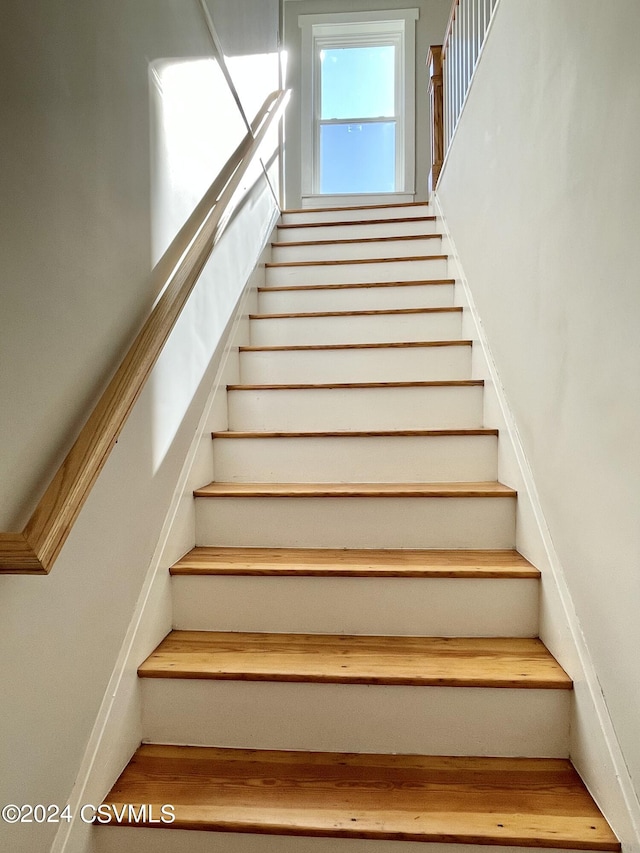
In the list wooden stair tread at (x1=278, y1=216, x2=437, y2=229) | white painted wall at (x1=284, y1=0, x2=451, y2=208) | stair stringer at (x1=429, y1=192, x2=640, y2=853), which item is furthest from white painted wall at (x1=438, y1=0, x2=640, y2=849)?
white painted wall at (x1=284, y1=0, x2=451, y2=208)

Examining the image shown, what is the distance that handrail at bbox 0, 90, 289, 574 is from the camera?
82 centimetres

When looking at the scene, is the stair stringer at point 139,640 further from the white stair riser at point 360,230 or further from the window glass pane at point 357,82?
the window glass pane at point 357,82

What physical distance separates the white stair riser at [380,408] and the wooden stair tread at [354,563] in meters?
0.57

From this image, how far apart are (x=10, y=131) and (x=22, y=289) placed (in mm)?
245

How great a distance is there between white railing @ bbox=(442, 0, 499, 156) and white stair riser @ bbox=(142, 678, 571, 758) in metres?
2.28

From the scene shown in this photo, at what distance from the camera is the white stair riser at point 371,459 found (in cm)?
192

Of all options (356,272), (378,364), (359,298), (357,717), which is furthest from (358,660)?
(356,272)

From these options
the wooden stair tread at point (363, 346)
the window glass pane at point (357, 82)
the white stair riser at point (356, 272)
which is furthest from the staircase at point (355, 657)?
the window glass pane at point (357, 82)

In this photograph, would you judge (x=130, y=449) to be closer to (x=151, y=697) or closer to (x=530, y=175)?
(x=151, y=697)

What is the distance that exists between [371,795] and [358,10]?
586 cm

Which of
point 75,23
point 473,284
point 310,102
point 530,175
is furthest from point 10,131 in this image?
point 310,102

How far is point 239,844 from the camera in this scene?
1.13 meters

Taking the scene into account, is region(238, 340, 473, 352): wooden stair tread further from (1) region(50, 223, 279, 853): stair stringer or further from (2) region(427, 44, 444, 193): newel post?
(2) region(427, 44, 444, 193): newel post

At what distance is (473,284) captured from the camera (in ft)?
7.79
